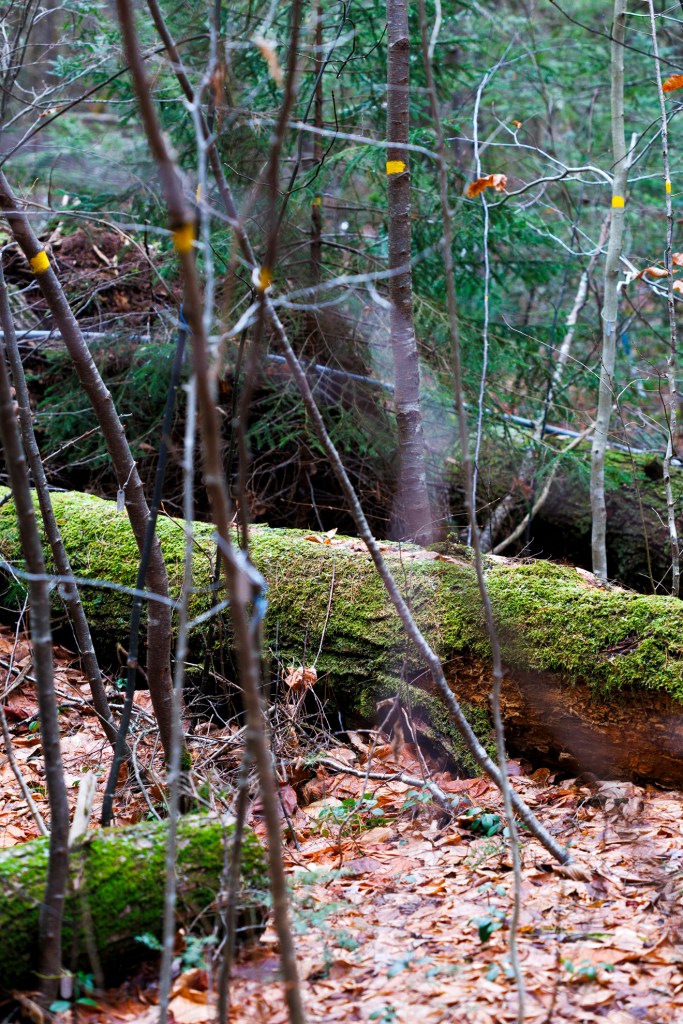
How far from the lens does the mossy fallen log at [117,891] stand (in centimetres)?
216

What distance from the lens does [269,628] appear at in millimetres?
4121

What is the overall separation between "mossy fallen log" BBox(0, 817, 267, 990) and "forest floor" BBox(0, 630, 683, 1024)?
0.12m

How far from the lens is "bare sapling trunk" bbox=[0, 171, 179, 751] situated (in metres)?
2.69

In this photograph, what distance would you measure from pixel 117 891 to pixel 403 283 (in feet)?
10.2

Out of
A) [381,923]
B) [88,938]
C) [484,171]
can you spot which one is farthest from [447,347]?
[88,938]

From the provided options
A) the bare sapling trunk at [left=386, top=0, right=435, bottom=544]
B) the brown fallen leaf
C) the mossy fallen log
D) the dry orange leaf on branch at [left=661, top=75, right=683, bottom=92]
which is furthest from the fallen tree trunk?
the dry orange leaf on branch at [left=661, top=75, right=683, bottom=92]

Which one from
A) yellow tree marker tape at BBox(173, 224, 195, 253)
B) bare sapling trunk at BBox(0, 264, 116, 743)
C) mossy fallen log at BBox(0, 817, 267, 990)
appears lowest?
mossy fallen log at BBox(0, 817, 267, 990)

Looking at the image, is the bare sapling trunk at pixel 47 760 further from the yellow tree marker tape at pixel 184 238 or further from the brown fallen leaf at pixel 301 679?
the brown fallen leaf at pixel 301 679

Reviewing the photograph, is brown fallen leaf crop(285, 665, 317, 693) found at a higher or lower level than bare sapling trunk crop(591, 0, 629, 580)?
lower

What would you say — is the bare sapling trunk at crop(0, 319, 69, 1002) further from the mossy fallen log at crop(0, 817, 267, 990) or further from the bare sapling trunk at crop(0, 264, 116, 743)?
the bare sapling trunk at crop(0, 264, 116, 743)

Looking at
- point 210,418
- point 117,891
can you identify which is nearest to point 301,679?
point 117,891

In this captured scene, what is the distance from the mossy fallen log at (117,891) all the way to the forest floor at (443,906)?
0.12 meters

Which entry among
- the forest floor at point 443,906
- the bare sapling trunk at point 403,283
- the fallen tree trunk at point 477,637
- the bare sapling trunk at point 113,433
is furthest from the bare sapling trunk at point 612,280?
the bare sapling trunk at point 113,433

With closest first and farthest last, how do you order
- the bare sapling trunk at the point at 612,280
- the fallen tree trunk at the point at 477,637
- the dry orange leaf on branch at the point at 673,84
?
the fallen tree trunk at the point at 477,637 → the dry orange leaf on branch at the point at 673,84 → the bare sapling trunk at the point at 612,280
